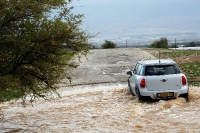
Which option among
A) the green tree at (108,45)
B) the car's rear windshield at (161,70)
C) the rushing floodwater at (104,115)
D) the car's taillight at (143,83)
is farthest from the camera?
the green tree at (108,45)

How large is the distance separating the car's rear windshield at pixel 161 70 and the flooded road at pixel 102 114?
3.45 ft

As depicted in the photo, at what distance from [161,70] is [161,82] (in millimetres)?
592

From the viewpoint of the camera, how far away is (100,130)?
12.3 m

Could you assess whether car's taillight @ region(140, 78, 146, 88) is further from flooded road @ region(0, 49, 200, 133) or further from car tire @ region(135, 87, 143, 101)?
flooded road @ region(0, 49, 200, 133)

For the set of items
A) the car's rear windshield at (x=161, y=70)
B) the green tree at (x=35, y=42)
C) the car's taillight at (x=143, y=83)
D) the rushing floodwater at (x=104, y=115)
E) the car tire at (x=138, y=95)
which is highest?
the green tree at (x=35, y=42)

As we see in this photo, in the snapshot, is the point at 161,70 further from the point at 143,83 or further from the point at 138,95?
the point at 138,95

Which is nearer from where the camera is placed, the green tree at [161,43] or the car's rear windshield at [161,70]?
the car's rear windshield at [161,70]

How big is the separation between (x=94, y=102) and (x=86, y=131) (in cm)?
521

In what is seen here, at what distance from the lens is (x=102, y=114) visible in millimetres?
14680

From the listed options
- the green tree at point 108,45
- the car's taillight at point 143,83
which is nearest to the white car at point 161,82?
the car's taillight at point 143,83

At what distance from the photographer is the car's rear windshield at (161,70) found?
50.6 feet

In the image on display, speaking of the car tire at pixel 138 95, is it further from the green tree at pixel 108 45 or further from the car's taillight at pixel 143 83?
the green tree at pixel 108 45

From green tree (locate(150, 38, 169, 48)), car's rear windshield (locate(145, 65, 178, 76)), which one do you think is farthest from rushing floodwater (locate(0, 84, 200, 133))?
green tree (locate(150, 38, 169, 48))

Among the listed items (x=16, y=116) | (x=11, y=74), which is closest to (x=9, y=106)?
(x=16, y=116)
